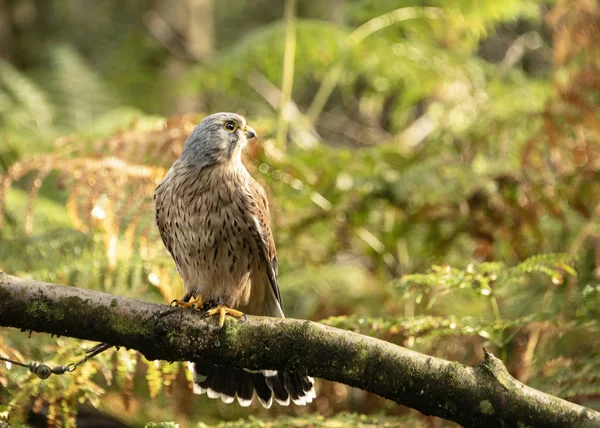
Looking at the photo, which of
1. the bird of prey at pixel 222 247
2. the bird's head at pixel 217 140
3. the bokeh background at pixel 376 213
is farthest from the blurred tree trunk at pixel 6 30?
the bird of prey at pixel 222 247

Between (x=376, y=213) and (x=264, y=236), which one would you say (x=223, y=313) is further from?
(x=376, y=213)

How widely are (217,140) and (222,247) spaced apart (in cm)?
59

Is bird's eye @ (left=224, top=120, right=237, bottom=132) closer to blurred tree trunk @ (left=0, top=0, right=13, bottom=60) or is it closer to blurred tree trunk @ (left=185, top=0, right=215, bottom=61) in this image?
blurred tree trunk @ (left=185, top=0, right=215, bottom=61)

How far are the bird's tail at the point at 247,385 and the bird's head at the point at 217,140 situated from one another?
0.99m

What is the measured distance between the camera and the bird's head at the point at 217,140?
3.49m

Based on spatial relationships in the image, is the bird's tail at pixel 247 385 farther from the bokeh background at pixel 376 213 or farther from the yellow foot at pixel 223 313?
the yellow foot at pixel 223 313

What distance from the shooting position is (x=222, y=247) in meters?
3.31

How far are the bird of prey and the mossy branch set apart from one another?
567 millimetres

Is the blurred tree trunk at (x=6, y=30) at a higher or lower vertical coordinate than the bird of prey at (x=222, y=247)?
higher

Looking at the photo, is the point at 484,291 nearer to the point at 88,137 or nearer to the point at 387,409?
the point at 387,409

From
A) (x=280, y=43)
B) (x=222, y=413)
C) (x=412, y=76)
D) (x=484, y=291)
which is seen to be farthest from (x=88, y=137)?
(x=484, y=291)

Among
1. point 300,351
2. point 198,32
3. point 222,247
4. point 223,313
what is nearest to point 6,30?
point 198,32

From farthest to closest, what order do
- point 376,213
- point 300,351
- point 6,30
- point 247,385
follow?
point 6,30, point 376,213, point 247,385, point 300,351

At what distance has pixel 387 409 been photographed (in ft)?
13.7
